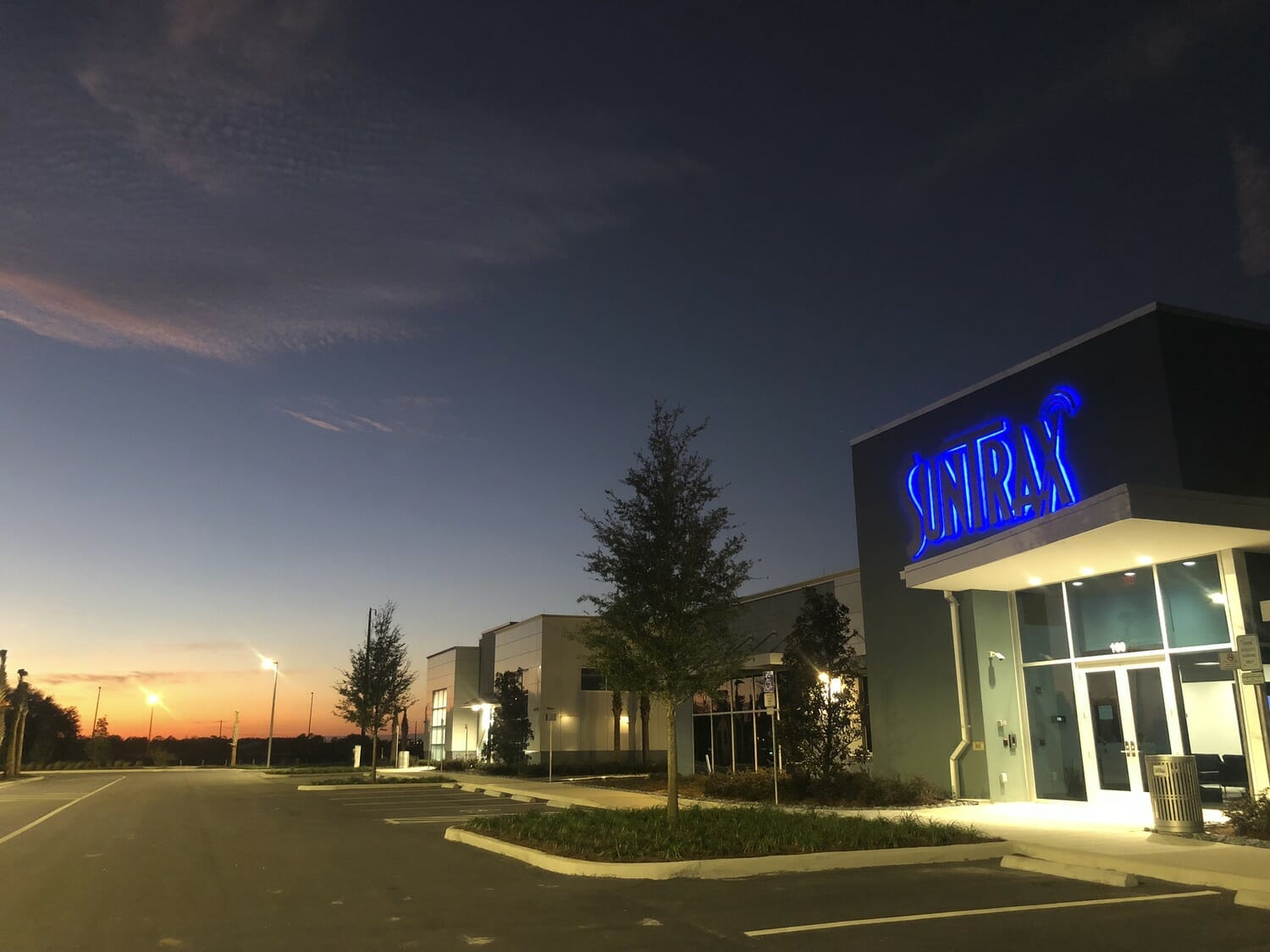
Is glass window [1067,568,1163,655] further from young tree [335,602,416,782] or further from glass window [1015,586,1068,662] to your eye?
young tree [335,602,416,782]

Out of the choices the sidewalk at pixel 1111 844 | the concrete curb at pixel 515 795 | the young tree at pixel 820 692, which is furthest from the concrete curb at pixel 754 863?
the concrete curb at pixel 515 795

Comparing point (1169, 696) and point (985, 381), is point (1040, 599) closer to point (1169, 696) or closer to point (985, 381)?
point (1169, 696)

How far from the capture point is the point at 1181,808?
13.3 m

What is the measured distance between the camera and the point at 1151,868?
10922 mm

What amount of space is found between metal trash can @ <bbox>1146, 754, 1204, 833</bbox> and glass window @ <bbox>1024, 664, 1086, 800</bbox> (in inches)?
191

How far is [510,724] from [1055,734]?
91.9 ft

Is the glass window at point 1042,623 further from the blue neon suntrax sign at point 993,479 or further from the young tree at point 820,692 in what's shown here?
the young tree at point 820,692

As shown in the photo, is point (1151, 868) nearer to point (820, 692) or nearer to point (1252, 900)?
point (1252, 900)

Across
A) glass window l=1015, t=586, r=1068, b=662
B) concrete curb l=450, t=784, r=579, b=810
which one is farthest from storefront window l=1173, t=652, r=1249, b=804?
concrete curb l=450, t=784, r=579, b=810

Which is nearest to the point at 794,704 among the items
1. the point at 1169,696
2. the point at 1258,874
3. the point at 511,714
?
the point at 1169,696

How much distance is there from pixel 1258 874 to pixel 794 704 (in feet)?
36.6

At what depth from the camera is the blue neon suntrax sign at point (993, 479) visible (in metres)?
17.5

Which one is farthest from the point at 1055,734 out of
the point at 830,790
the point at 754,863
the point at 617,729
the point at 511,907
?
the point at 617,729

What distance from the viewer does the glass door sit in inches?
652
